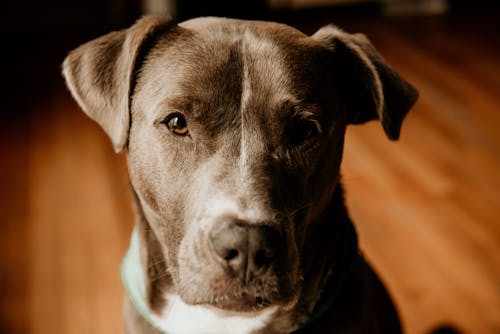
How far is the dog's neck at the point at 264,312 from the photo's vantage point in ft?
6.25

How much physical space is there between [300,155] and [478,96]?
11.9 feet

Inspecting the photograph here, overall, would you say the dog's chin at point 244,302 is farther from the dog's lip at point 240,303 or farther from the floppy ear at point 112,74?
the floppy ear at point 112,74

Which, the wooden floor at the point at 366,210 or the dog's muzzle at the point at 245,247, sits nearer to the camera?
the dog's muzzle at the point at 245,247

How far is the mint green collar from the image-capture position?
1972mm

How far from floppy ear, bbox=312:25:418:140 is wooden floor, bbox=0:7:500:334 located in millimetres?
1251

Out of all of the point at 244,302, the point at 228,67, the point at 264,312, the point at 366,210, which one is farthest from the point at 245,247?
the point at 366,210

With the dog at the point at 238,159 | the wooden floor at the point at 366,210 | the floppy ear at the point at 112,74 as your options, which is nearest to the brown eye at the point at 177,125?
the dog at the point at 238,159

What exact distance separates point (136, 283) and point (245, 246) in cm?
66

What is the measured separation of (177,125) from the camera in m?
1.74

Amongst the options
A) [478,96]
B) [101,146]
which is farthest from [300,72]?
[478,96]

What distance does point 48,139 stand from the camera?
4.28m

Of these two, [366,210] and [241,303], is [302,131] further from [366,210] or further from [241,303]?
[366,210]

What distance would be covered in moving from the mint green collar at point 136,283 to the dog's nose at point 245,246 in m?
0.53

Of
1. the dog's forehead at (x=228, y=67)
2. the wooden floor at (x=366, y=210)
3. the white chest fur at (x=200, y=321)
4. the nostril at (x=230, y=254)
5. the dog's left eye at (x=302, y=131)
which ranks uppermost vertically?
the dog's forehead at (x=228, y=67)
